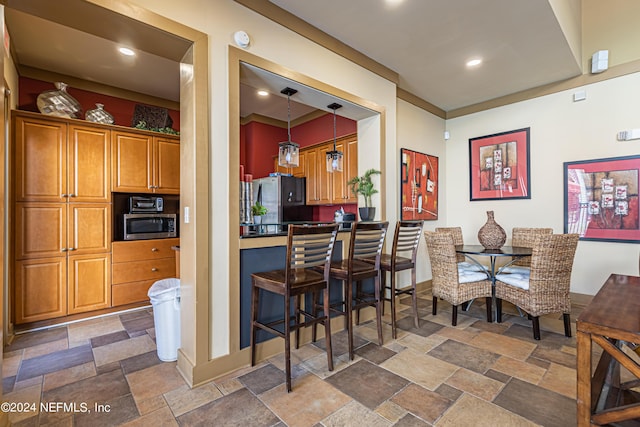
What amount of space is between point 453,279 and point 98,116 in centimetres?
441

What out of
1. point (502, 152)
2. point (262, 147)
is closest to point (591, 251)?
point (502, 152)

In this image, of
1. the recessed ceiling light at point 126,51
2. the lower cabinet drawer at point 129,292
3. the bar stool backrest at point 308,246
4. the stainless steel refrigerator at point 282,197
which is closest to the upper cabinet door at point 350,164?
the stainless steel refrigerator at point 282,197

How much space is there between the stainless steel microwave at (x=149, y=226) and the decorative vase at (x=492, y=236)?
3897 mm

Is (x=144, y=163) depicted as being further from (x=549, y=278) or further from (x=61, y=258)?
(x=549, y=278)

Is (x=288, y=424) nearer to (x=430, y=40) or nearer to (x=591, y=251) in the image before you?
(x=430, y=40)

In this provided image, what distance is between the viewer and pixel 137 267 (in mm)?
3654

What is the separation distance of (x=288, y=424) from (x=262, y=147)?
14.9 feet

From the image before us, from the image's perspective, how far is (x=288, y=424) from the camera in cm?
162

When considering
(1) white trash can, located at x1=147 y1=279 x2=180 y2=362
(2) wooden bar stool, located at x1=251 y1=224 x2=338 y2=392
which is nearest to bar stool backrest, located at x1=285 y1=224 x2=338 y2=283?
(2) wooden bar stool, located at x1=251 y1=224 x2=338 y2=392

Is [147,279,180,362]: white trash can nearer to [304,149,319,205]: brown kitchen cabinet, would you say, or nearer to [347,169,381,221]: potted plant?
[347,169,381,221]: potted plant

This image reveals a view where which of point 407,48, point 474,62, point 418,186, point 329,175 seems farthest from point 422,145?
point 407,48

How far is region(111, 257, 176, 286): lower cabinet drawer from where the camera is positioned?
3.52 m

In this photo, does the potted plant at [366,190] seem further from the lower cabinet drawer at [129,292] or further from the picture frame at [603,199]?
the lower cabinet drawer at [129,292]

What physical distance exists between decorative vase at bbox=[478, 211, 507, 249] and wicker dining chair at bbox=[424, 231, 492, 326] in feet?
1.14
